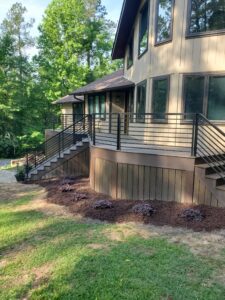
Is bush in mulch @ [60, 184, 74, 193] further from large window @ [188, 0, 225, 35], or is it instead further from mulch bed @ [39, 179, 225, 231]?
large window @ [188, 0, 225, 35]

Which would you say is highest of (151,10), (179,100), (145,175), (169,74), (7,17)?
(7,17)

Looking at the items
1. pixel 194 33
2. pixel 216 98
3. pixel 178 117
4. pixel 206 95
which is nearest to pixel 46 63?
pixel 194 33

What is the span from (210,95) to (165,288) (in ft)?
18.8

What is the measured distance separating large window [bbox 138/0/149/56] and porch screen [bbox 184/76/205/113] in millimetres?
2417

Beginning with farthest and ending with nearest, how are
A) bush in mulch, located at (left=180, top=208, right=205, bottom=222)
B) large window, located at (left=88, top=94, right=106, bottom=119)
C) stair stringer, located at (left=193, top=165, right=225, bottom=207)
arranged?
large window, located at (left=88, top=94, right=106, bottom=119), stair stringer, located at (left=193, top=165, right=225, bottom=207), bush in mulch, located at (left=180, top=208, right=205, bottom=222)

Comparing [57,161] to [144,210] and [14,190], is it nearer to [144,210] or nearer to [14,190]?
[14,190]

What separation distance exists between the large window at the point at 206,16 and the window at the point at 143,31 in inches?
82.2

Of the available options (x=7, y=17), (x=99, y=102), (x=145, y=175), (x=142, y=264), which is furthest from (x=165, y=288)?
(x=7, y=17)

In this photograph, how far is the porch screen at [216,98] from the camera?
7762 mm

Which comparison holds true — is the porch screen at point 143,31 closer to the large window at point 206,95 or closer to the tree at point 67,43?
the large window at point 206,95

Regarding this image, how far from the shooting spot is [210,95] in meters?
7.90

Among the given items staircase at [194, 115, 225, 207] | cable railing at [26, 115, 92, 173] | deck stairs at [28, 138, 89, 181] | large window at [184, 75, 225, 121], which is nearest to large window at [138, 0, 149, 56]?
large window at [184, 75, 225, 121]

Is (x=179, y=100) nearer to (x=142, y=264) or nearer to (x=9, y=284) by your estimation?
(x=142, y=264)

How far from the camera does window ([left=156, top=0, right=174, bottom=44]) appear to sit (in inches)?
333
